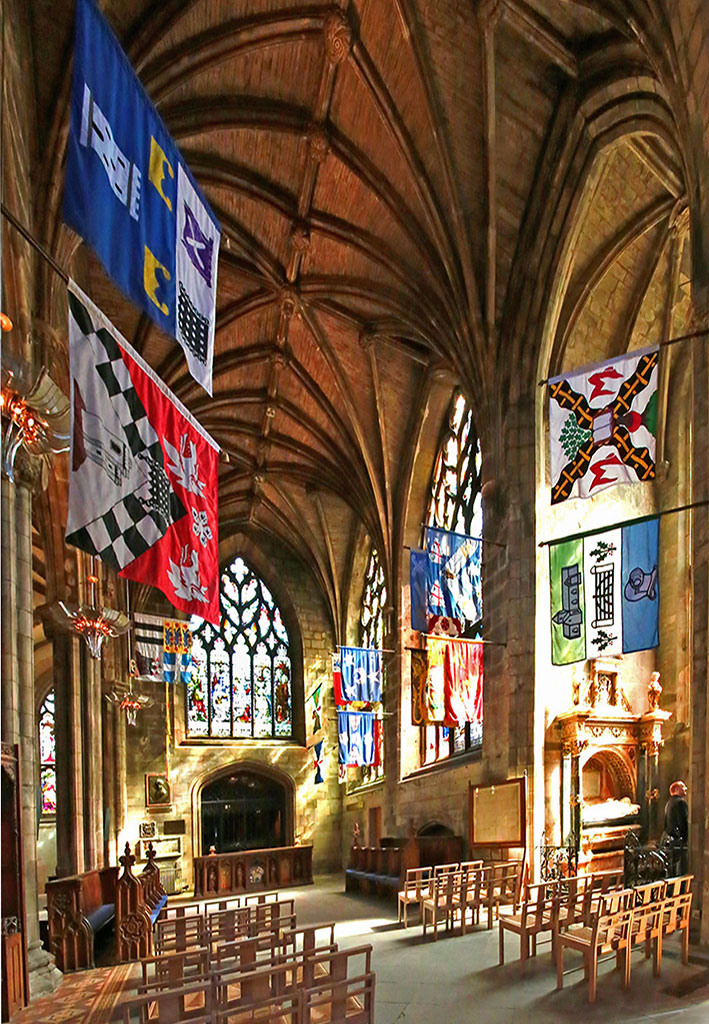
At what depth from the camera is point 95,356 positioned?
504cm

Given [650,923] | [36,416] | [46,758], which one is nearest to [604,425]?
[650,923]

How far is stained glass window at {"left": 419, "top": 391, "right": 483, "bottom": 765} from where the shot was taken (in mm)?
18344

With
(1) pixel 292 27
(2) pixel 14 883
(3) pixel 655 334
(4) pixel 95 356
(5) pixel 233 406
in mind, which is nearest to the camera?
(4) pixel 95 356

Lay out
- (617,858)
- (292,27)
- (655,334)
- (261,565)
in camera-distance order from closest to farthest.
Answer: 1. (292,27)
2. (617,858)
3. (655,334)
4. (261,565)

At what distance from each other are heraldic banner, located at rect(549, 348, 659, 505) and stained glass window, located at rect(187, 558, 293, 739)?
18.6 m

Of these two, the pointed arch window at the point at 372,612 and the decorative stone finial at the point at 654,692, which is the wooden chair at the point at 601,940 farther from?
the pointed arch window at the point at 372,612

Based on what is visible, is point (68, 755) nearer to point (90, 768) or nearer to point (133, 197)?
point (90, 768)

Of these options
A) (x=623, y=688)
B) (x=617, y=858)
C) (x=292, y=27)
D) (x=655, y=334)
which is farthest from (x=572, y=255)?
(x=617, y=858)

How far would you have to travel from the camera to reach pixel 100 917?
11.3m

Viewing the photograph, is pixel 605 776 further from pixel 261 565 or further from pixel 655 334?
pixel 261 565

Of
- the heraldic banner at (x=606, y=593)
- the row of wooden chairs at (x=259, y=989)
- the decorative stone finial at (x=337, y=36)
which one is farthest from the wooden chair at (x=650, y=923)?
the decorative stone finial at (x=337, y=36)

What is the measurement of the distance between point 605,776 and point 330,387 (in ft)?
37.2

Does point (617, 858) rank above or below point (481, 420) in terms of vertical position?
below

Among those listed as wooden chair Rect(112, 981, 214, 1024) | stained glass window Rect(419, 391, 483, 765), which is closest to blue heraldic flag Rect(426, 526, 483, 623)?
stained glass window Rect(419, 391, 483, 765)
